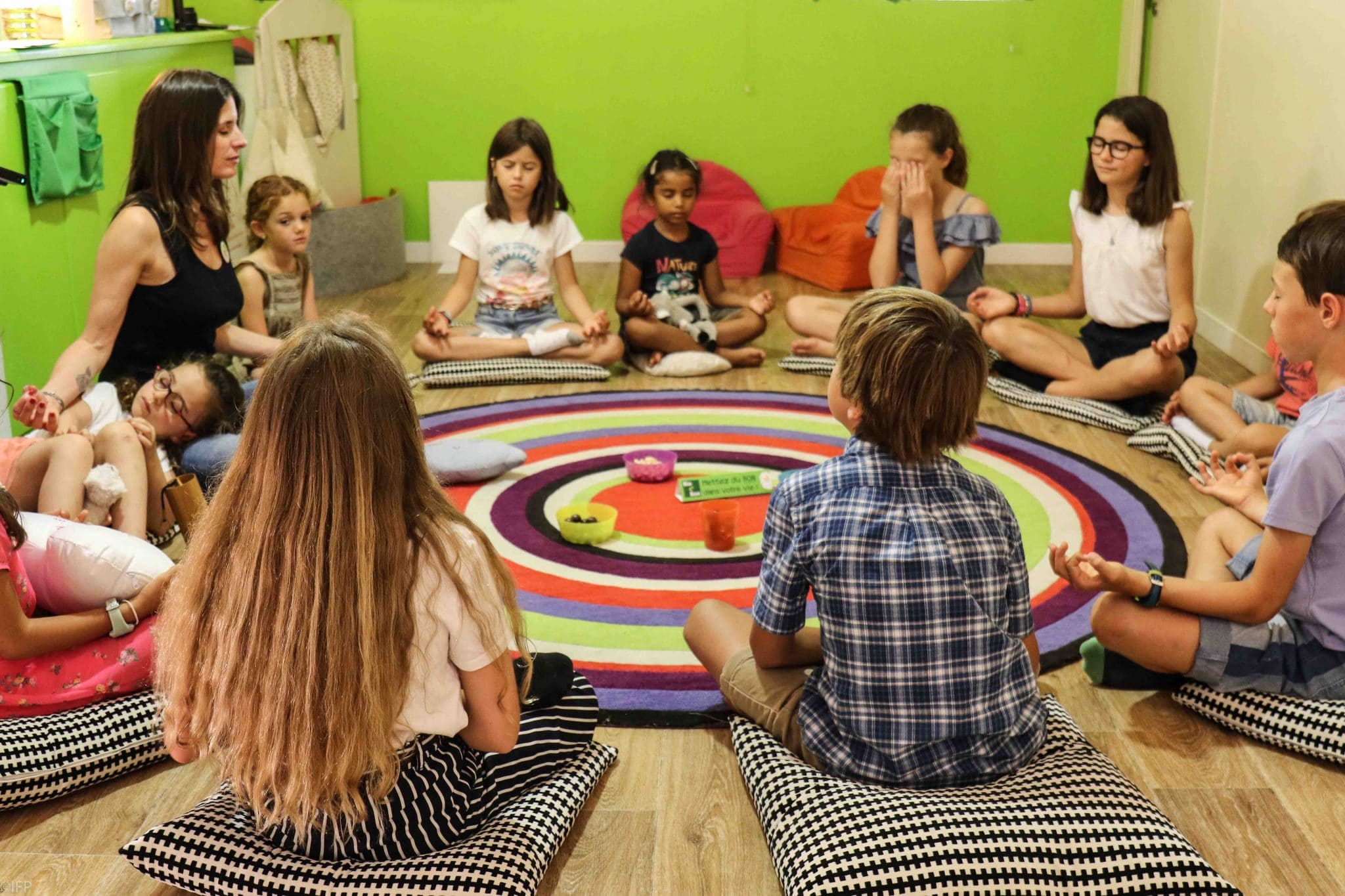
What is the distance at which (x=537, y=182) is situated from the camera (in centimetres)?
415

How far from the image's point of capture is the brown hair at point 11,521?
191 centimetres

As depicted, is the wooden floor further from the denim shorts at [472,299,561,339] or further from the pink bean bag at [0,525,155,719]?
the denim shorts at [472,299,561,339]

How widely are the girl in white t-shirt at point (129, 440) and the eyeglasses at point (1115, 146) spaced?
7.75ft

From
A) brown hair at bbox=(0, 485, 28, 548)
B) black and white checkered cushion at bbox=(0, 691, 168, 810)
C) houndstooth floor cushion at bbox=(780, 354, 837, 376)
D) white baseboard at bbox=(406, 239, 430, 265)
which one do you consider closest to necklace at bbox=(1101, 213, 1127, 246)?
houndstooth floor cushion at bbox=(780, 354, 837, 376)

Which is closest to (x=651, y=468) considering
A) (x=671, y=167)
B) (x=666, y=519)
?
(x=666, y=519)

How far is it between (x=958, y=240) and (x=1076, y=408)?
711 mm

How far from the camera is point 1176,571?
2721mm

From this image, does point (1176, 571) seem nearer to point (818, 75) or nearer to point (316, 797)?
point (316, 797)

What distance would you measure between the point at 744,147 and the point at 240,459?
4693mm

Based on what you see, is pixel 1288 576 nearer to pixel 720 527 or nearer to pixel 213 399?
pixel 720 527

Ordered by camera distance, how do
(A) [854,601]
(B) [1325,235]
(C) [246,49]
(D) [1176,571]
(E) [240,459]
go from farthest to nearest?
(C) [246,49] → (D) [1176,571] → (B) [1325,235] → (A) [854,601] → (E) [240,459]

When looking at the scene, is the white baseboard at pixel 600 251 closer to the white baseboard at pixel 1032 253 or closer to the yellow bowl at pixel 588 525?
the white baseboard at pixel 1032 253

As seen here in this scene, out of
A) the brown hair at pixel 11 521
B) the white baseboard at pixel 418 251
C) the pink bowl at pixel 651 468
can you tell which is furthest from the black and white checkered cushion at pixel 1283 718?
the white baseboard at pixel 418 251

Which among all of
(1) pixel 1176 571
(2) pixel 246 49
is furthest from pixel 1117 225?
(2) pixel 246 49
